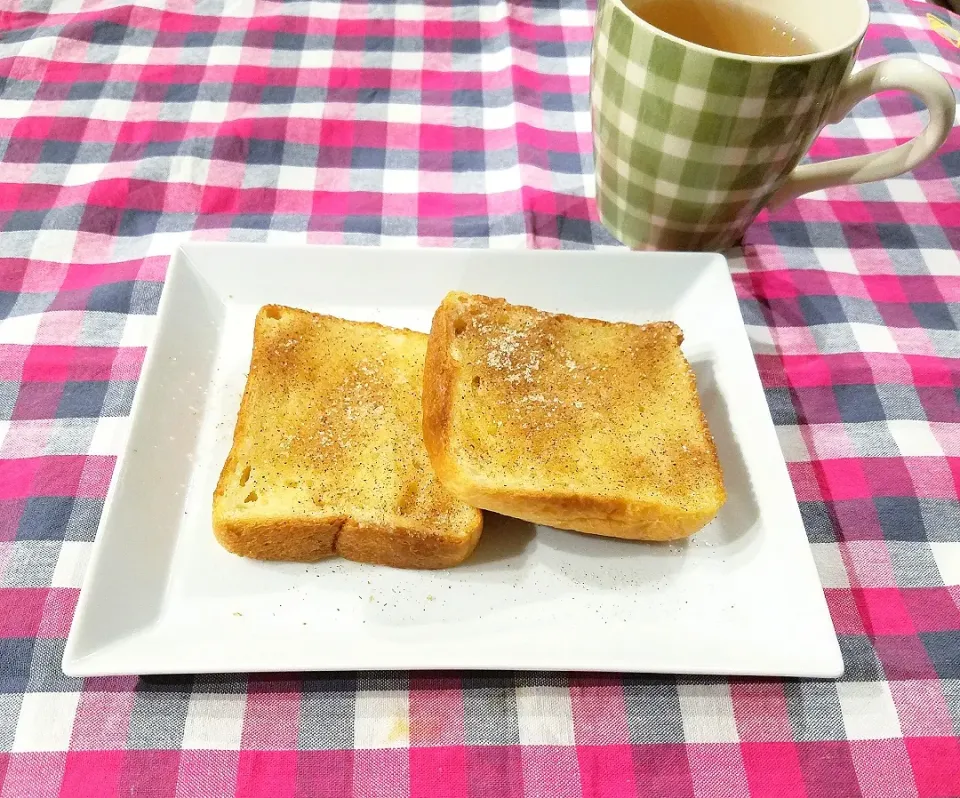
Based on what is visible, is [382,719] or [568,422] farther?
[568,422]

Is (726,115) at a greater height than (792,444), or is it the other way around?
(726,115)

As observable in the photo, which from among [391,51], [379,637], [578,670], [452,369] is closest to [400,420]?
[452,369]

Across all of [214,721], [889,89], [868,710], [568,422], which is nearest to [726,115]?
[889,89]

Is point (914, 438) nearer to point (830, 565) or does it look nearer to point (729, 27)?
point (830, 565)

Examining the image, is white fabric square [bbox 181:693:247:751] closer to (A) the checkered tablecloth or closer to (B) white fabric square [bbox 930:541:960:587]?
(A) the checkered tablecloth

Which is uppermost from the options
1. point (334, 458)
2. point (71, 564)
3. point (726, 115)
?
point (726, 115)
